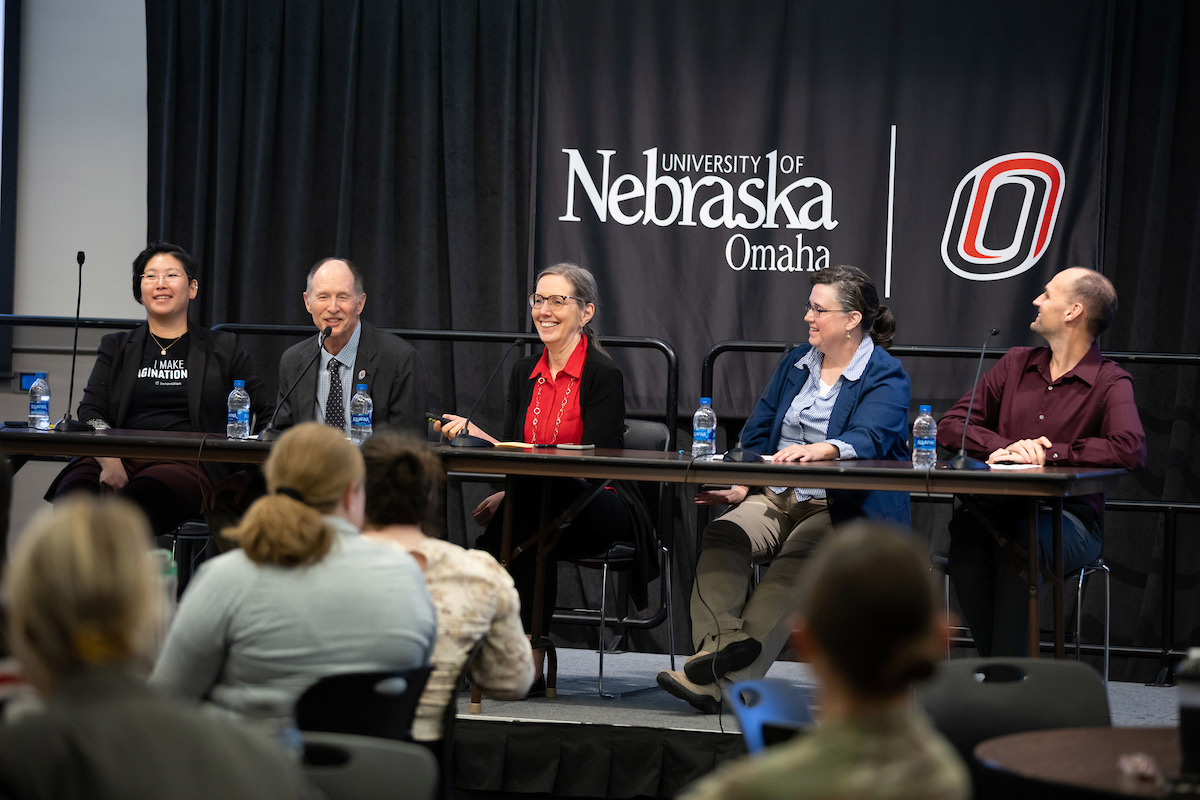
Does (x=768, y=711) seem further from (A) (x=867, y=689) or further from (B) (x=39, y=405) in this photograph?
(B) (x=39, y=405)

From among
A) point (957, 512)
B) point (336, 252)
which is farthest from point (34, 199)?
point (957, 512)

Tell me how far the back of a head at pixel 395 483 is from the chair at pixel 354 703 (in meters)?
0.38

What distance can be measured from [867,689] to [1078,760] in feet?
1.95

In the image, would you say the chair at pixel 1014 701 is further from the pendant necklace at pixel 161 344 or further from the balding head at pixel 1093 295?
the pendant necklace at pixel 161 344

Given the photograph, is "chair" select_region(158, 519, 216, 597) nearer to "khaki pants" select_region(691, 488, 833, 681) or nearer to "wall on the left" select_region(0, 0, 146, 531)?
"wall on the left" select_region(0, 0, 146, 531)

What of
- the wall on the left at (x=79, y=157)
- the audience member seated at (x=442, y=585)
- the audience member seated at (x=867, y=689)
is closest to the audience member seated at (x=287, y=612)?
the audience member seated at (x=442, y=585)

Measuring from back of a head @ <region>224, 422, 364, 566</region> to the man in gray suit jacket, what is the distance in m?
2.15

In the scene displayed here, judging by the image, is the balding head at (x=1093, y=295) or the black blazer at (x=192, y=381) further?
the black blazer at (x=192, y=381)

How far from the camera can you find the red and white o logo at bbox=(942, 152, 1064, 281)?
15.6ft

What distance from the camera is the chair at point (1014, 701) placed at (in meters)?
1.97

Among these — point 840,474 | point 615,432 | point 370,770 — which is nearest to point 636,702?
point 615,432

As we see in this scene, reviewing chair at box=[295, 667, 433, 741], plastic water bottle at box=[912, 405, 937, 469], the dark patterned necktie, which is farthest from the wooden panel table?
chair at box=[295, 667, 433, 741]

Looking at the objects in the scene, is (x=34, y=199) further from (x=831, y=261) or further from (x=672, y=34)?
(x=831, y=261)

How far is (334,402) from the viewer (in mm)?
4102
